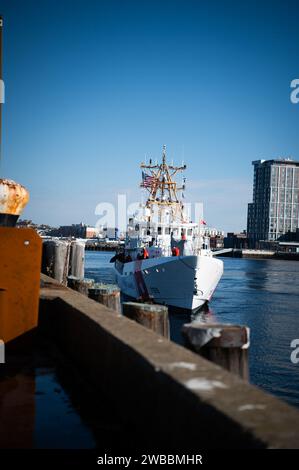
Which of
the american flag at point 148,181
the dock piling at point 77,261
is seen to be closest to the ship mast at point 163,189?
the american flag at point 148,181

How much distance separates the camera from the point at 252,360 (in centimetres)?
1880

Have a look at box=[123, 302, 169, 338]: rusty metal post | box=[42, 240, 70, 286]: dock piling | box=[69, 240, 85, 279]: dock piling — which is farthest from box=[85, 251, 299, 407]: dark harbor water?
box=[123, 302, 169, 338]: rusty metal post

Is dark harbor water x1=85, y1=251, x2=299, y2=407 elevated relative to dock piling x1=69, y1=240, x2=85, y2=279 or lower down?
lower down

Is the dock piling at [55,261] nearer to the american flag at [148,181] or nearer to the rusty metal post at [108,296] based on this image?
the rusty metal post at [108,296]

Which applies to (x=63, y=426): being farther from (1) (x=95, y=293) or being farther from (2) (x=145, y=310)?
(1) (x=95, y=293)

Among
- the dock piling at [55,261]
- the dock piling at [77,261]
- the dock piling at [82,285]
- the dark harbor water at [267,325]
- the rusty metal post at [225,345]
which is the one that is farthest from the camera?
the dark harbor water at [267,325]

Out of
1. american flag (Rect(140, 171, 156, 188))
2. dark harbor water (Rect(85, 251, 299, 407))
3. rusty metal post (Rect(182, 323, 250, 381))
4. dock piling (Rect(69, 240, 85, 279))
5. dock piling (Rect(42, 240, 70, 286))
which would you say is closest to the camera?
rusty metal post (Rect(182, 323, 250, 381))

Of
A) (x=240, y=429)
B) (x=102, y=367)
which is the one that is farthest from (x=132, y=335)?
(x=240, y=429)

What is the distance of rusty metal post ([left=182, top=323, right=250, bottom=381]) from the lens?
365cm

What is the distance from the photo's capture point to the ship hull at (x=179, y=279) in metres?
29.7

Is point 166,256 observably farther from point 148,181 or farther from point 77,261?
point 77,261

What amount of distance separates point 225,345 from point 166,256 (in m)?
28.8

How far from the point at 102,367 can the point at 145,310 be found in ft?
3.26

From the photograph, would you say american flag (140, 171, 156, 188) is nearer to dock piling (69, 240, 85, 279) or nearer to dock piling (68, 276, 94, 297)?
dock piling (69, 240, 85, 279)
